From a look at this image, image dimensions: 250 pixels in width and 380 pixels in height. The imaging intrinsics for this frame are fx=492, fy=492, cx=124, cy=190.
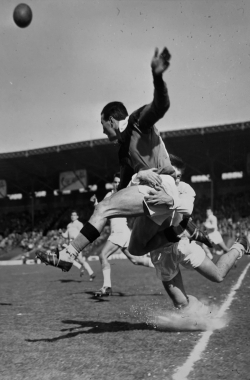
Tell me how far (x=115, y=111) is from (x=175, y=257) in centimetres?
160

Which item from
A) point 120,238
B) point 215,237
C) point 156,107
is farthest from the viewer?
point 215,237

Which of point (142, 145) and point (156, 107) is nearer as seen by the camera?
Result: point (156, 107)

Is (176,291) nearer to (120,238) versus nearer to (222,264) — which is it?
(222,264)

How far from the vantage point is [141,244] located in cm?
472

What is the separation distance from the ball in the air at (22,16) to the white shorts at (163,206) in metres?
6.19

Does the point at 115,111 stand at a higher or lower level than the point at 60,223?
higher

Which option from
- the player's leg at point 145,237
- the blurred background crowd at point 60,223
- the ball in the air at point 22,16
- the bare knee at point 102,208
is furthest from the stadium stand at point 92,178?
the bare knee at point 102,208

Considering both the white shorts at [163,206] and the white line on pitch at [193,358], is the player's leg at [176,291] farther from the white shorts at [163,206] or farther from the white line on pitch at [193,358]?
the white shorts at [163,206]

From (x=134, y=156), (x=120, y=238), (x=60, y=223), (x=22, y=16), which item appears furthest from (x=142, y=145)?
(x=60, y=223)

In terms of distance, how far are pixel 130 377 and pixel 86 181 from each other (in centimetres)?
3263

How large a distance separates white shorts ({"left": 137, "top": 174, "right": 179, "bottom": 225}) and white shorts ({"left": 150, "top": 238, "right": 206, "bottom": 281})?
574 millimetres

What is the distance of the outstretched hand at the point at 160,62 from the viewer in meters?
3.86

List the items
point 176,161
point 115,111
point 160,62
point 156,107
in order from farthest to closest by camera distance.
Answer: point 176,161 < point 115,111 < point 156,107 < point 160,62

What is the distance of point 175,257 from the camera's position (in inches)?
198
